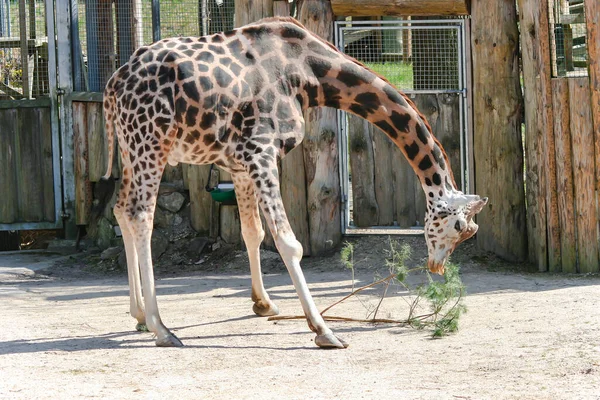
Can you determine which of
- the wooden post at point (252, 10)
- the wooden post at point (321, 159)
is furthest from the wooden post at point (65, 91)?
the wooden post at point (321, 159)

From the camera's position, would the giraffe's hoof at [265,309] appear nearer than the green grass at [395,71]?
Yes

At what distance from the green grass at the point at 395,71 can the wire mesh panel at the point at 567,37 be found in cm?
163

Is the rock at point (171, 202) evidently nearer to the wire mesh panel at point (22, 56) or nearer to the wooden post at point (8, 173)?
the wooden post at point (8, 173)

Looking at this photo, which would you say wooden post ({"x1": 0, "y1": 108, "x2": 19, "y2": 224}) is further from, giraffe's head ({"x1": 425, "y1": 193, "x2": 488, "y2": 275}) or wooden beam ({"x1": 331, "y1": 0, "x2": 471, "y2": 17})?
giraffe's head ({"x1": 425, "y1": 193, "x2": 488, "y2": 275})

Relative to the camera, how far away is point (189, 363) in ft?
18.5

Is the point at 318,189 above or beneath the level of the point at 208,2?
beneath

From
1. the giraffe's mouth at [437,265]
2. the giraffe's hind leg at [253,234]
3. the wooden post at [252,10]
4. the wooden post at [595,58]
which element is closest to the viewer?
the giraffe's mouth at [437,265]

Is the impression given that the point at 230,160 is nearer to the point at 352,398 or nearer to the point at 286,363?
the point at 286,363

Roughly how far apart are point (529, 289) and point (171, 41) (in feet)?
11.9

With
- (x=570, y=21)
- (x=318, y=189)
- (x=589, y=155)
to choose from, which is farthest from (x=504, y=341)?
(x=570, y=21)

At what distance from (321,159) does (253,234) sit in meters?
2.40

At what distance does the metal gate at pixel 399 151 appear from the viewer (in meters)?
9.52

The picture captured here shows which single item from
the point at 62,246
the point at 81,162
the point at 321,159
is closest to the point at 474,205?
the point at 321,159

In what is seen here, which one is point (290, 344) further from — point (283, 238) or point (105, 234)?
point (105, 234)
